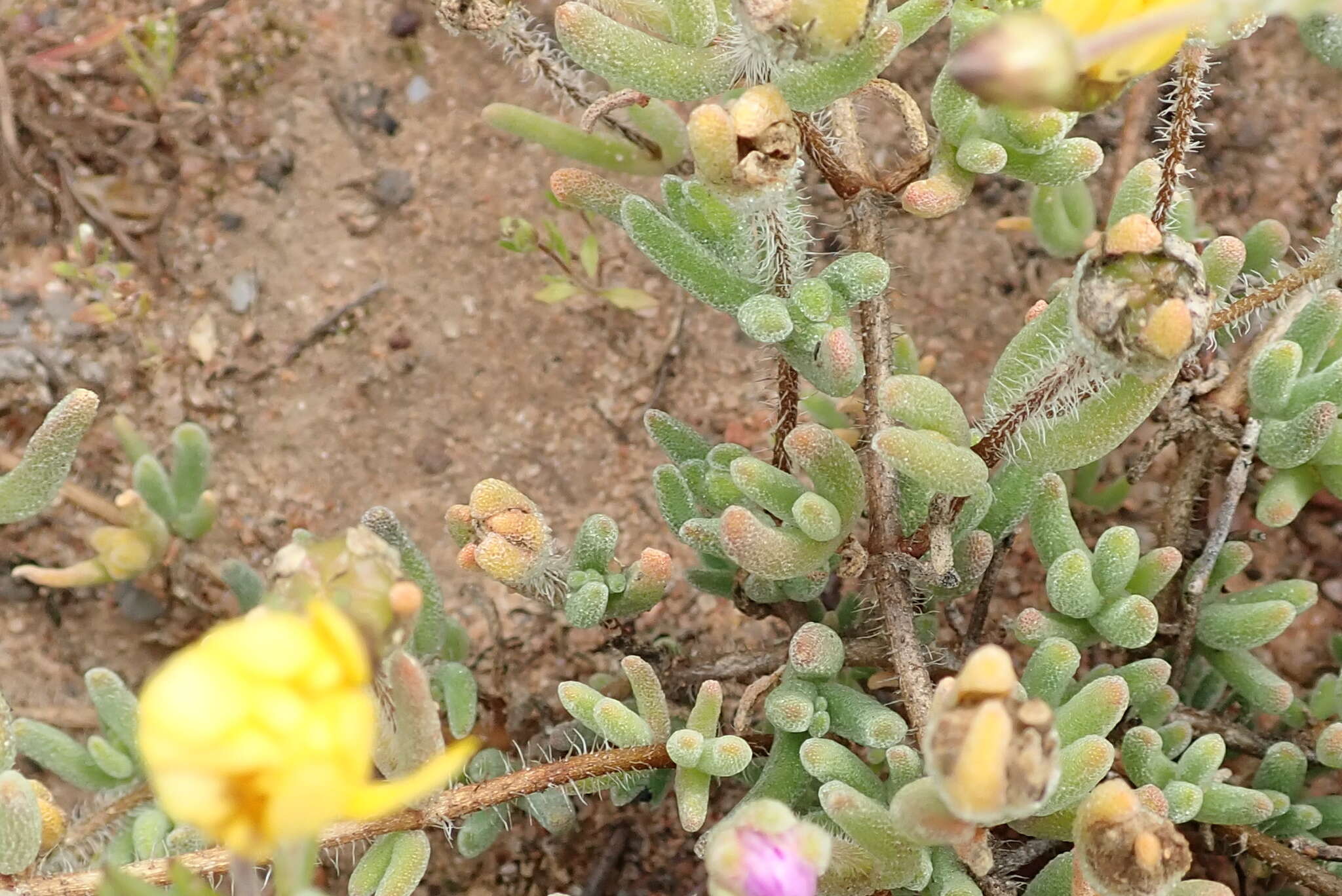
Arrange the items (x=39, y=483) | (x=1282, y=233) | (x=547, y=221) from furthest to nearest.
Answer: (x=547, y=221), (x=1282, y=233), (x=39, y=483)

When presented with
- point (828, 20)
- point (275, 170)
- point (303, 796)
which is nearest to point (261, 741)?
point (303, 796)

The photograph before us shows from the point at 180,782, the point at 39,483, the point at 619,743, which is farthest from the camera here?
the point at 39,483

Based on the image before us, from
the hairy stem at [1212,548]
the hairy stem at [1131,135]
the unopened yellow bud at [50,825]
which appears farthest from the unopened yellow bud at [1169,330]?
the unopened yellow bud at [50,825]

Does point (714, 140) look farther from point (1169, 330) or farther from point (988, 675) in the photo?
point (988, 675)

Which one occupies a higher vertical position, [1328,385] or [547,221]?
Result: [1328,385]

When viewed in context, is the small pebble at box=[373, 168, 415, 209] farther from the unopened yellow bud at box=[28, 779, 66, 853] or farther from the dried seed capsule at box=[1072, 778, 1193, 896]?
the dried seed capsule at box=[1072, 778, 1193, 896]

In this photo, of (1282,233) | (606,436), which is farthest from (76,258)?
(1282,233)

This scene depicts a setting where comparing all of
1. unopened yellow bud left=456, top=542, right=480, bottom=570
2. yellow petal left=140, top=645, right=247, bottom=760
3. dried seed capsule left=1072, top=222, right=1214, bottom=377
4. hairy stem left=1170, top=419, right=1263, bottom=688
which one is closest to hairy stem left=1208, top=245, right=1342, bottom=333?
hairy stem left=1170, top=419, right=1263, bottom=688

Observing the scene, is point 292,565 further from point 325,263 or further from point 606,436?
point 325,263
